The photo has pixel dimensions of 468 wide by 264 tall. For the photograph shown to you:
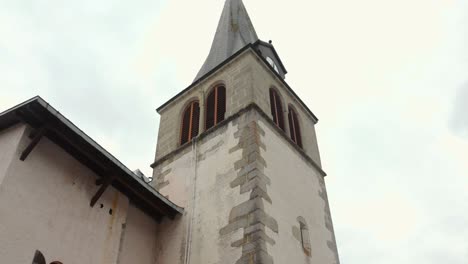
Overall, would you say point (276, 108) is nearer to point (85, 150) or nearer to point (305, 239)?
point (305, 239)

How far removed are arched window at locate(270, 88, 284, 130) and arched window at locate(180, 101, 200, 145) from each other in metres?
1.94

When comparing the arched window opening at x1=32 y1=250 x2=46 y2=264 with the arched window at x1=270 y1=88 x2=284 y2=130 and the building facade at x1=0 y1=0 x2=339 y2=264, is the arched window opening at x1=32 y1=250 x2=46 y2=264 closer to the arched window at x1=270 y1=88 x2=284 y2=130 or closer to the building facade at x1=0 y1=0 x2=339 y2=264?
the building facade at x1=0 y1=0 x2=339 y2=264

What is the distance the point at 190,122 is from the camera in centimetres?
1143

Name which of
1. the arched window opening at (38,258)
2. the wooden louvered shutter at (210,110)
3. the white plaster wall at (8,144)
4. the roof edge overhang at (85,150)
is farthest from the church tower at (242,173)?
the white plaster wall at (8,144)

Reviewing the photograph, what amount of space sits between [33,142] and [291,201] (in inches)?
195

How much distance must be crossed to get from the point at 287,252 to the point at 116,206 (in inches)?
126

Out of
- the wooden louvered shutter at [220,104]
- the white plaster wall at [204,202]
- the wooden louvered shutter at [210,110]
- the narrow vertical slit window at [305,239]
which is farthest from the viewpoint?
the wooden louvered shutter at [210,110]

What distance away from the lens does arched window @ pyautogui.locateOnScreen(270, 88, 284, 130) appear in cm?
1091

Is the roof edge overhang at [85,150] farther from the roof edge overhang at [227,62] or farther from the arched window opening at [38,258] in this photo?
the roof edge overhang at [227,62]

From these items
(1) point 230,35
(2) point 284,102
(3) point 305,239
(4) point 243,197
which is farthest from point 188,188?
(1) point 230,35

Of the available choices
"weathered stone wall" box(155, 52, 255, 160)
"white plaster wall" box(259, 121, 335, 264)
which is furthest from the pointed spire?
"white plaster wall" box(259, 121, 335, 264)

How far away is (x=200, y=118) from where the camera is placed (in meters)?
11.0

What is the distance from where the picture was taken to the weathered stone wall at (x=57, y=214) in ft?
20.2

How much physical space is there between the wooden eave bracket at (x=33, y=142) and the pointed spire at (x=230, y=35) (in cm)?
654
